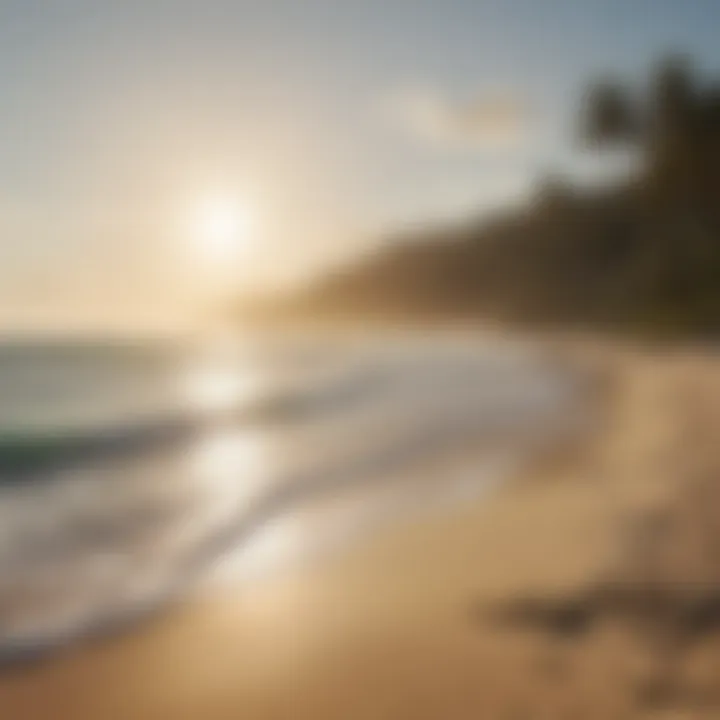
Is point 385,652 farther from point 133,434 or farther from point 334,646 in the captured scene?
point 133,434

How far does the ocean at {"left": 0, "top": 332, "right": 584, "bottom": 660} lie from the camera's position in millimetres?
1051

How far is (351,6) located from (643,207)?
1.66 ft

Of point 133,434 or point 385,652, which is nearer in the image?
point 385,652

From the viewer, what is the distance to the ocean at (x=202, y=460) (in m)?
1.05

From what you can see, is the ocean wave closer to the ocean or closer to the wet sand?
the ocean

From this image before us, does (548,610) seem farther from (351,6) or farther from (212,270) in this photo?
(351,6)

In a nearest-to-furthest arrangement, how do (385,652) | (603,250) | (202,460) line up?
(385,652), (603,250), (202,460)

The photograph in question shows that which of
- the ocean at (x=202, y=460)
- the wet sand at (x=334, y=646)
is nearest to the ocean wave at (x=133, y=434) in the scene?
the ocean at (x=202, y=460)

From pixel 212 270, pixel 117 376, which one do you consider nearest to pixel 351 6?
pixel 212 270

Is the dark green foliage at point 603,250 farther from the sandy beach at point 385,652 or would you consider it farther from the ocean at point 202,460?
the sandy beach at point 385,652

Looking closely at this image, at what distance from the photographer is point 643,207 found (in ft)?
3.92

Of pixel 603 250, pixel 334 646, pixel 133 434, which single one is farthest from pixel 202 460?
pixel 603 250

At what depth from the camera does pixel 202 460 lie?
142cm

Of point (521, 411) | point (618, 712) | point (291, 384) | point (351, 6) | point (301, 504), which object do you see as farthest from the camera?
point (521, 411)
